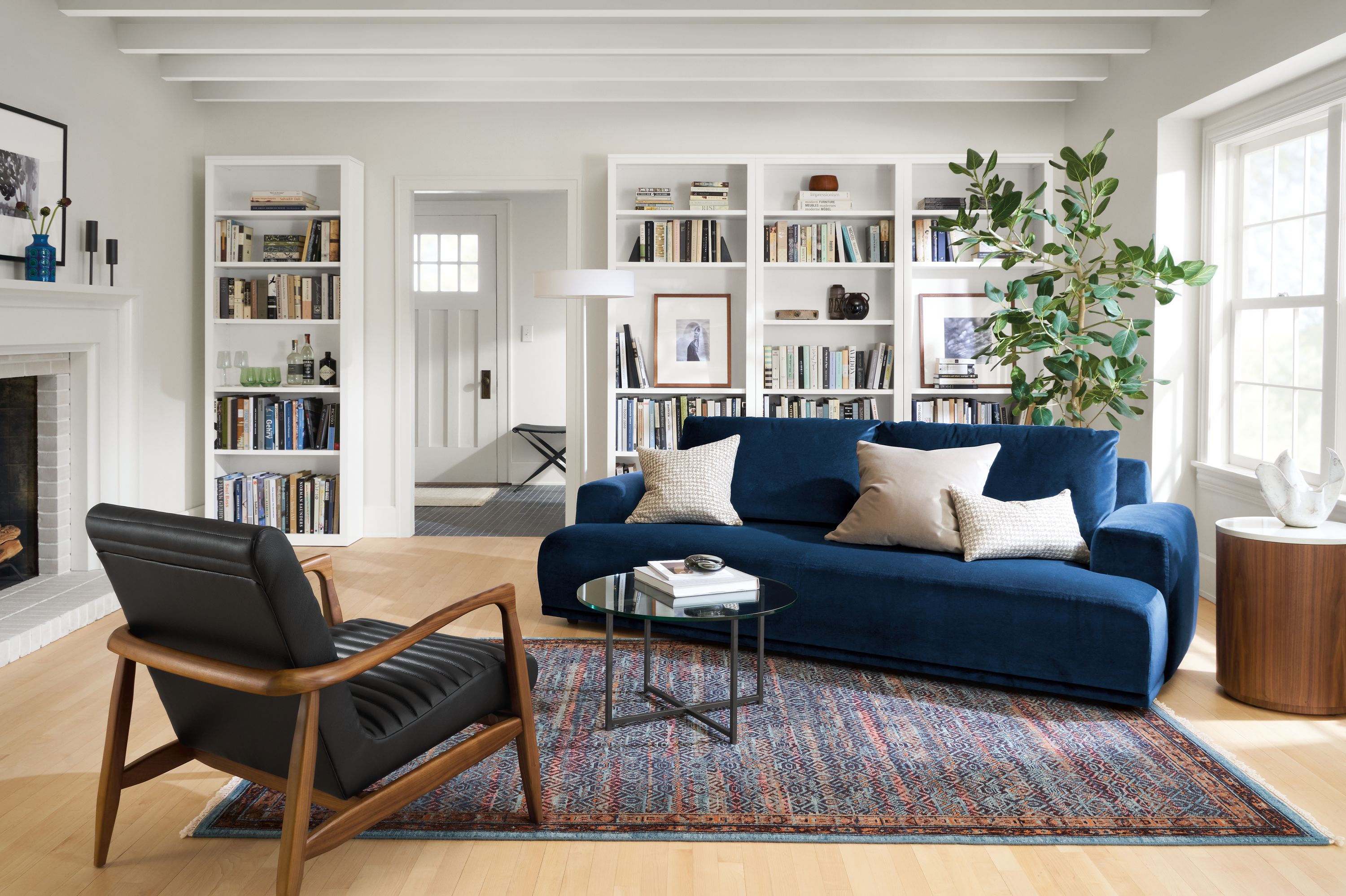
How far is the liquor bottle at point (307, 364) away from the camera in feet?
19.9

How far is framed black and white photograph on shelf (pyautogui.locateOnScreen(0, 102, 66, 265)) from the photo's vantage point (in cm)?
423

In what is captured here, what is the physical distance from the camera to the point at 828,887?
215cm

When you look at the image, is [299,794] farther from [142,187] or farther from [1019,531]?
[142,187]

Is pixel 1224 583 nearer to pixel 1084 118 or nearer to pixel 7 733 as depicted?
pixel 1084 118

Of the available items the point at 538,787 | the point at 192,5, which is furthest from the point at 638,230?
the point at 538,787

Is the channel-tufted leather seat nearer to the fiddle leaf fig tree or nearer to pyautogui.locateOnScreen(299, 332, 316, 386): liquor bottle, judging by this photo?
the fiddle leaf fig tree

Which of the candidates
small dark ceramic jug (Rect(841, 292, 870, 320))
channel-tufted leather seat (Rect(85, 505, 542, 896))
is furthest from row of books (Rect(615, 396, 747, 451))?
channel-tufted leather seat (Rect(85, 505, 542, 896))

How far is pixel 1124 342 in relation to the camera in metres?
4.46

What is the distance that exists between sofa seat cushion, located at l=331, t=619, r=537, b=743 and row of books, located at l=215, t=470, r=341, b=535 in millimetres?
3659

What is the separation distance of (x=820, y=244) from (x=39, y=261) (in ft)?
12.8

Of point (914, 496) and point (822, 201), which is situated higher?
point (822, 201)

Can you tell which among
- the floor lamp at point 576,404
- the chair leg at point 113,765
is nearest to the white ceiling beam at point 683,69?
the floor lamp at point 576,404

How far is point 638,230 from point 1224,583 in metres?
3.82

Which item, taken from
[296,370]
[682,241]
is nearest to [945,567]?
[682,241]
